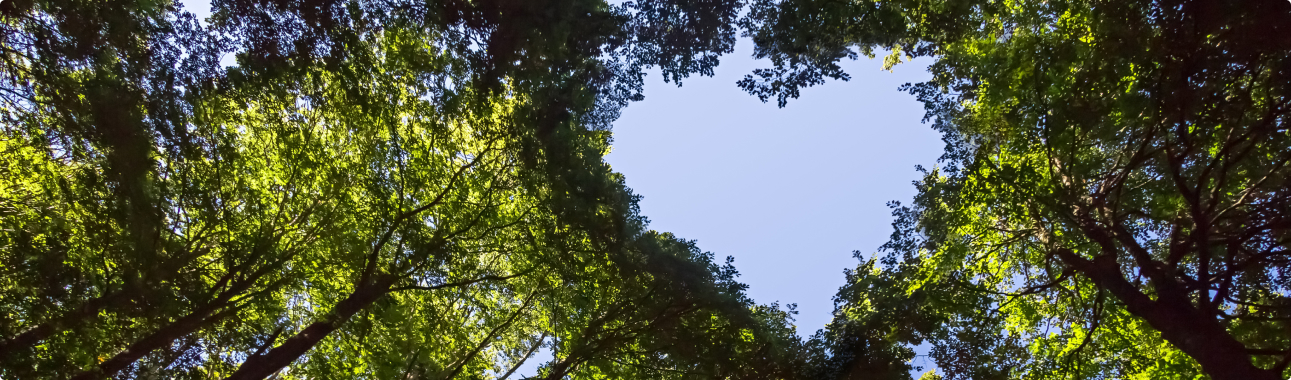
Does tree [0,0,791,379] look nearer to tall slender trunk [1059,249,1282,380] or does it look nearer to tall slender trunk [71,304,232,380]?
tall slender trunk [71,304,232,380]

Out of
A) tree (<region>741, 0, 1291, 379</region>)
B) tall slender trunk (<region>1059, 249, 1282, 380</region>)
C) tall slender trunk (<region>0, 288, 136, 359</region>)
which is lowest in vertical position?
tall slender trunk (<region>1059, 249, 1282, 380</region>)

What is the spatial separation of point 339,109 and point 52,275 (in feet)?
13.1

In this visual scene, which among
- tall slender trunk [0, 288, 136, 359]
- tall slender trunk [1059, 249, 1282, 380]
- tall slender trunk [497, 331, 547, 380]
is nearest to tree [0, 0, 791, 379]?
tall slender trunk [0, 288, 136, 359]

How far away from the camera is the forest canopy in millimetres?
6461

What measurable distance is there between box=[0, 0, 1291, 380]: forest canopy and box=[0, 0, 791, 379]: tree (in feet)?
0.16

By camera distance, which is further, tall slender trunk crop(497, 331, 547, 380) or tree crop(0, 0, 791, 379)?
tall slender trunk crop(497, 331, 547, 380)

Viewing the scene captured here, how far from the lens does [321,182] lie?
9.37 meters

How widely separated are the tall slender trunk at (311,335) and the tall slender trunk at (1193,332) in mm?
10306

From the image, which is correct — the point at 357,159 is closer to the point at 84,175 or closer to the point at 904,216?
the point at 84,175

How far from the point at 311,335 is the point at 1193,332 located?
36.6 ft

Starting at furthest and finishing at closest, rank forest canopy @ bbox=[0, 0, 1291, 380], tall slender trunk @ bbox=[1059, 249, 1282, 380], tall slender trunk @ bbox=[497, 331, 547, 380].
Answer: tall slender trunk @ bbox=[497, 331, 547, 380] → forest canopy @ bbox=[0, 0, 1291, 380] → tall slender trunk @ bbox=[1059, 249, 1282, 380]

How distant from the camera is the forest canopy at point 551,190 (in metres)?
6.46

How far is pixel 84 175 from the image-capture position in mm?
6789

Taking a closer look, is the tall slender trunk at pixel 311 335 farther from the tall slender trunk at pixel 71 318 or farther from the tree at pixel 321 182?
the tall slender trunk at pixel 71 318
